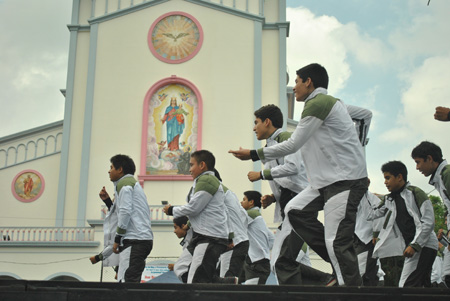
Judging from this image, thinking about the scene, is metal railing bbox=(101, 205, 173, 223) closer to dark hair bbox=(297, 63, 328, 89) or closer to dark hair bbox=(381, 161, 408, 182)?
dark hair bbox=(381, 161, 408, 182)

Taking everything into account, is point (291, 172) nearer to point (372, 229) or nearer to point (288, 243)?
point (288, 243)

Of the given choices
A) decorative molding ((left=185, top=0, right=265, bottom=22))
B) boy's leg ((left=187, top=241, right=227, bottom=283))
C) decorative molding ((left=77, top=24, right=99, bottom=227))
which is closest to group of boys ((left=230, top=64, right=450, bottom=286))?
boy's leg ((left=187, top=241, right=227, bottom=283))

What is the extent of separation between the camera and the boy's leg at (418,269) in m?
6.36

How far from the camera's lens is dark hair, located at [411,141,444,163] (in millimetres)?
6285

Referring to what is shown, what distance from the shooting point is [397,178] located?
666 centimetres

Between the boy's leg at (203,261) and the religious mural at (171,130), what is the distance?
19.4m

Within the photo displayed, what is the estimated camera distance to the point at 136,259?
7.11m

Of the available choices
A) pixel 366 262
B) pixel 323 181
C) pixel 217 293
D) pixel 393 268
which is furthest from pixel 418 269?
pixel 217 293

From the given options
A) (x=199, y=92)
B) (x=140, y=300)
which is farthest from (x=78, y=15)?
(x=140, y=300)

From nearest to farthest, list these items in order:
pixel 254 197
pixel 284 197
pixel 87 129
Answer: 1. pixel 284 197
2. pixel 254 197
3. pixel 87 129

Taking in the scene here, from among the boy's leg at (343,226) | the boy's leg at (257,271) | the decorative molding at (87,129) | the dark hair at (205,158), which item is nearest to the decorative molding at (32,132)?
the decorative molding at (87,129)

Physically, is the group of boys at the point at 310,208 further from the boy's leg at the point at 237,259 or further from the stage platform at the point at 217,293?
the stage platform at the point at 217,293

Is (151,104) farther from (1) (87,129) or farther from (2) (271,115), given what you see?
(2) (271,115)

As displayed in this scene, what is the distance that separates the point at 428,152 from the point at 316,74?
183 centimetres
